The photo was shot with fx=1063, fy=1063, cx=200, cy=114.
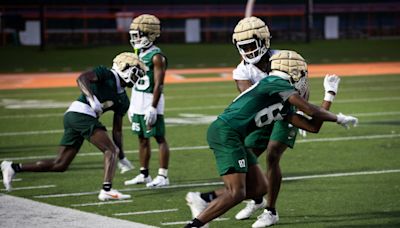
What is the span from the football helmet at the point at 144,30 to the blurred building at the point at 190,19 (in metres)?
24.3

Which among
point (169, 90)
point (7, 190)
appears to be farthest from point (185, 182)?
point (169, 90)

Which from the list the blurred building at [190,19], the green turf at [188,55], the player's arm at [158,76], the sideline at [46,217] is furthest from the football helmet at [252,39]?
the blurred building at [190,19]

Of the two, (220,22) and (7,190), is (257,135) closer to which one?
(7,190)

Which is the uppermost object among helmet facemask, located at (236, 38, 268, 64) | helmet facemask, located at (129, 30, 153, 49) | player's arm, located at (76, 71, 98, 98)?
helmet facemask, located at (236, 38, 268, 64)

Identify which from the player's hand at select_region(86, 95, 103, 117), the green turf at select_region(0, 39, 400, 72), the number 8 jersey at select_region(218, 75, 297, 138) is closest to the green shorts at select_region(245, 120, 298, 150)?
the number 8 jersey at select_region(218, 75, 297, 138)

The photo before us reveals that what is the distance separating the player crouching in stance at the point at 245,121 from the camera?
321 inches

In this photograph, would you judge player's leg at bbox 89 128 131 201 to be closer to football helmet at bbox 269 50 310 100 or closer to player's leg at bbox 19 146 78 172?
player's leg at bbox 19 146 78 172

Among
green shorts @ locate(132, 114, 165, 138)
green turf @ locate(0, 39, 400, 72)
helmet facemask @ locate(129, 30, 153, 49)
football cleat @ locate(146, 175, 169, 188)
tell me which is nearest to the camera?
football cleat @ locate(146, 175, 169, 188)

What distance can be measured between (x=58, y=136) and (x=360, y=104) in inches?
257

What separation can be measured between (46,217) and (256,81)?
88.8 inches

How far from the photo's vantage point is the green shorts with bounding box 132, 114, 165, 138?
11.7m

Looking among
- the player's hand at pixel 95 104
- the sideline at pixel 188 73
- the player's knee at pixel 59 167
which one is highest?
the player's hand at pixel 95 104

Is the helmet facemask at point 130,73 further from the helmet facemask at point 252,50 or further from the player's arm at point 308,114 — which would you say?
the player's arm at point 308,114

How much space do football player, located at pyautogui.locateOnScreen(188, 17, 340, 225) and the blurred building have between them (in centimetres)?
2687
